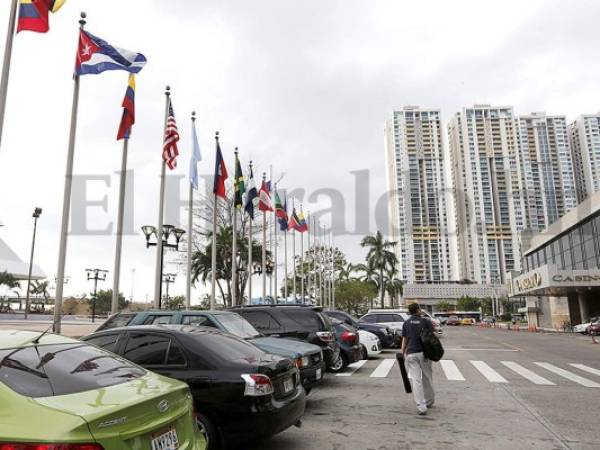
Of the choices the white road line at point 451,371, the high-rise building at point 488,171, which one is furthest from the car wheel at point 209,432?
the high-rise building at point 488,171

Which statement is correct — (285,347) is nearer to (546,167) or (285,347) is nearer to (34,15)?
(34,15)

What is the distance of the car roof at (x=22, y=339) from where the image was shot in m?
3.50

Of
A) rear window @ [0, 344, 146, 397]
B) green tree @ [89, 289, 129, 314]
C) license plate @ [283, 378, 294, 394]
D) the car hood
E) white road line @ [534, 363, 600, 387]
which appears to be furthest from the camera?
green tree @ [89, 289, 129, 314]

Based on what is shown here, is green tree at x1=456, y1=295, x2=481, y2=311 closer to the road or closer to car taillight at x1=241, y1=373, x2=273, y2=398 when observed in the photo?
the road

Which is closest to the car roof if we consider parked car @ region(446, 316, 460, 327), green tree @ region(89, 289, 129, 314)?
parked car @ region(446, 316, 460, 327)

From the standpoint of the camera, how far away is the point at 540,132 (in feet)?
283

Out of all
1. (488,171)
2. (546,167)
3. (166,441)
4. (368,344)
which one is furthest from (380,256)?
(166,441)

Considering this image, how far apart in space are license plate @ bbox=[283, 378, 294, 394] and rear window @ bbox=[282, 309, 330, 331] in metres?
4.90

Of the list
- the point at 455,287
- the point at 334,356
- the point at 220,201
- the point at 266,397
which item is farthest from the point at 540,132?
the point at 266,397

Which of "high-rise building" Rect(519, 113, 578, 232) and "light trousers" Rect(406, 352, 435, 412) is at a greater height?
"high-rise building" Rect(519, 113, 578, 232)

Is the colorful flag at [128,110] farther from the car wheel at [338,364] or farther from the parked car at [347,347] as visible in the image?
the car wheel at [338,364]

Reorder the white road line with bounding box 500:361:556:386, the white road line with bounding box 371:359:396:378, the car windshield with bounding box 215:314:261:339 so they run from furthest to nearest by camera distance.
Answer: the white road line with bounding box 371:359:396:378, the white road line with bounding box 500:361:556:386, the car windshield with bounding box 215:314:261:339

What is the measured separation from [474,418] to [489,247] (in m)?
113

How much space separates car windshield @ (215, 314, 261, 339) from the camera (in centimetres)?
853
